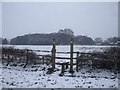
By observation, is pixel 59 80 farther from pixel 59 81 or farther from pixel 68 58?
pixel 68 58

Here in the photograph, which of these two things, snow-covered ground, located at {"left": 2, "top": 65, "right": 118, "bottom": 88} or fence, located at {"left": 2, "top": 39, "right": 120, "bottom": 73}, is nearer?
snow-covered ground, located at {"left": 2, "top": 65, "right": 118, "bottom": 88}

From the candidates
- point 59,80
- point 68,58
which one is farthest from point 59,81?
point 68,58

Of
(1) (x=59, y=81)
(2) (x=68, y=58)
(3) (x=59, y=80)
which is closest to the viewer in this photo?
(1) (x=59, y=81)

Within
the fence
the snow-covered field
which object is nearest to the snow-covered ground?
the snow-covered field

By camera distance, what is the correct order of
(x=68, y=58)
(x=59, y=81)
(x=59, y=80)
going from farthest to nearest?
(x=68, y=58), (x=59, y=80), (x=59, y=81)

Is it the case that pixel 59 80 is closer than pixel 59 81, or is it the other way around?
pixel 59 81

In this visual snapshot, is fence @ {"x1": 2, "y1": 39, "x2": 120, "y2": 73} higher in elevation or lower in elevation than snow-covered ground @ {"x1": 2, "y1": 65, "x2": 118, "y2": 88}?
higher

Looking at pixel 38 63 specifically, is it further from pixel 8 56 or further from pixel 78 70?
pixel 78 70

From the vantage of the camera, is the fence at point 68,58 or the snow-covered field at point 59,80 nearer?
the snow-covered field at point 59,80

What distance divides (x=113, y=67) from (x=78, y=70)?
2004 mm

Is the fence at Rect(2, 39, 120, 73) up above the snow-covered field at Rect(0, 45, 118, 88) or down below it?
above

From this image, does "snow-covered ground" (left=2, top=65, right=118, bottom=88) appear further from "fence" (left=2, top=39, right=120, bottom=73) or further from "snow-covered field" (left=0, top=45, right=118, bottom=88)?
"fence" (left=2, top=39, right=120, bottom=73)

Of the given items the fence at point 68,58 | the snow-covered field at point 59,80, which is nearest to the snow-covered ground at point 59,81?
the snow-covered field at point 59,80

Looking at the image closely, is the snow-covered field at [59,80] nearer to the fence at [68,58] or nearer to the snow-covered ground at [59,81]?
the snow-covered ground at [59,81]
